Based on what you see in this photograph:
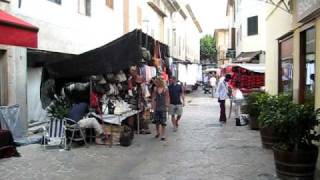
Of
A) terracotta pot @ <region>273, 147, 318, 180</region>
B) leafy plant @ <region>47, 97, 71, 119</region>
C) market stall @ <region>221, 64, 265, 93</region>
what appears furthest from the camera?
market stall @ <region>221, 64, 265, 93</region>

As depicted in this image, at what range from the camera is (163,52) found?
Answer: 16.4m

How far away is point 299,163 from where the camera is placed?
814 cm

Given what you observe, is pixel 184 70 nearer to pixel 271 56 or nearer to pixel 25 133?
pixel 271 56

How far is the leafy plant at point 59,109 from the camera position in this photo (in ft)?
39.3

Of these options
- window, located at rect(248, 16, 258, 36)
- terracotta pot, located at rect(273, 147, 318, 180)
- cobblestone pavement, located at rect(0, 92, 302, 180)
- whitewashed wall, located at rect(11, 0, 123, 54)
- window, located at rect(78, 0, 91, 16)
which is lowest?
cobblestone pavement, located at rect(0, 92, 302, 180)

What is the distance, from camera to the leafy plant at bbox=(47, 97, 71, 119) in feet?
39.3

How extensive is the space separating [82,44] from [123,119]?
6.03 m

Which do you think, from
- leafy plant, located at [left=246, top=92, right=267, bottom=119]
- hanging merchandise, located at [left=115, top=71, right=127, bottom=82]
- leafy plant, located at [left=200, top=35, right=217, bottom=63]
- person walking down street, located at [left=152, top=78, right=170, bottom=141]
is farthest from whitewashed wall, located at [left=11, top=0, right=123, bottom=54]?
leafy plant, located at [left=200, top=35, right=217, bottom=63]

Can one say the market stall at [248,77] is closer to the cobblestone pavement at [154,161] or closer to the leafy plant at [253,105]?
the leafy plant at [253,105]

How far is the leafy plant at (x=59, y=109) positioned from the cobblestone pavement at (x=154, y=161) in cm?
84

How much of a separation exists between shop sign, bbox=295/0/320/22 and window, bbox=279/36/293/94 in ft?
7.73

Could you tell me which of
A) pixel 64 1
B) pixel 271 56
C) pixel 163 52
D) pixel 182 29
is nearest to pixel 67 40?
pixel 64 1

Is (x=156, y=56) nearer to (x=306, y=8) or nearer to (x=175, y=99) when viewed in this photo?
(x=175, y=99)

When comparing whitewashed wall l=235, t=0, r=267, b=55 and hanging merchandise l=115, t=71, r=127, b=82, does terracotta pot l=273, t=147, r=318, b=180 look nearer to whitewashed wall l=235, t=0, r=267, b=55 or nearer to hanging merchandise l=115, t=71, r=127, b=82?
hanging merchandise l=115, t=71, r=127, b=82
